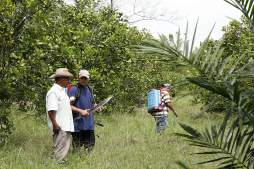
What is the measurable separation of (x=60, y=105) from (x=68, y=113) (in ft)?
0.61

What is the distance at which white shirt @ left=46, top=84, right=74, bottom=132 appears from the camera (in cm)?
777

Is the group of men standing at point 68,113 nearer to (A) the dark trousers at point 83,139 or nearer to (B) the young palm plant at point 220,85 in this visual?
(A) the dark trousers at point 83,139

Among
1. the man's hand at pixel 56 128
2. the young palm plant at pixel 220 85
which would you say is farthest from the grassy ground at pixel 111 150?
the young palm plant at pixel 220 85

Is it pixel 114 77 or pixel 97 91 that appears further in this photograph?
pixel 114 77

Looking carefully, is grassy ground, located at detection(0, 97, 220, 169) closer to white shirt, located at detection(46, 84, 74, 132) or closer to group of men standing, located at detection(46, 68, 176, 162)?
group of men standing, located at detection(46, 68, 176, 162)

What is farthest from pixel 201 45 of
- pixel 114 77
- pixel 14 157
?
pixel 114 77

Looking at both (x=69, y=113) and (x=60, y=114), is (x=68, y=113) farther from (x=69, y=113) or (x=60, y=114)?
(x=60, y=114)

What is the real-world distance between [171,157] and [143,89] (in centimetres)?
1167

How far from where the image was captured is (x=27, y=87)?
10.1 m

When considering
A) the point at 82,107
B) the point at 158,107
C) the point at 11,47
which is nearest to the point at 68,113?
the point at 82,107

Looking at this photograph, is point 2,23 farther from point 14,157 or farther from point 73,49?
point 14,157

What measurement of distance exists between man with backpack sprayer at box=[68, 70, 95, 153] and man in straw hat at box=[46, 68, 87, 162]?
0.63m

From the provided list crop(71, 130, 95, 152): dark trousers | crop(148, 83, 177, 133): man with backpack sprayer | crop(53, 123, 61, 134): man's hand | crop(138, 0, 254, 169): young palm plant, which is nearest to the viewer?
crop(138, 0, 254, 169): young palm plant

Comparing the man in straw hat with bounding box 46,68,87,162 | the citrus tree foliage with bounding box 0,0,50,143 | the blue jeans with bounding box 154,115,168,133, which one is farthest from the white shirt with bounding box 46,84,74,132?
the blue jeans with bounding box 154,115,168,133
